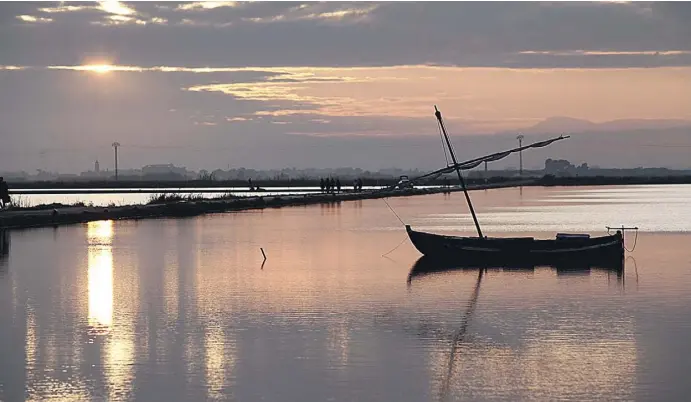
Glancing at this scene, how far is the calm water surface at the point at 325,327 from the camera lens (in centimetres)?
1355

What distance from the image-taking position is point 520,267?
29.5m

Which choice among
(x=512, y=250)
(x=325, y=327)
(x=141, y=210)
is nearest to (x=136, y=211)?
(x=141, y=210)

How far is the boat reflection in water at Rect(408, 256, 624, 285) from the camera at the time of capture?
28438mm

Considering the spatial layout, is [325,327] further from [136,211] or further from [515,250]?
[136,211]

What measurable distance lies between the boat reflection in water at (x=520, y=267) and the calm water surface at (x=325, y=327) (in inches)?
19.1

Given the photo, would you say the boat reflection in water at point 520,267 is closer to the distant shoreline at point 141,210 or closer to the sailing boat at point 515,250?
the sailing boat at point 515,250

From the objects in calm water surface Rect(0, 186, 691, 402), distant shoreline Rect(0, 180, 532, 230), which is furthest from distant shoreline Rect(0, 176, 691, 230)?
calm water surface Rect(0, 186, 691, 402)

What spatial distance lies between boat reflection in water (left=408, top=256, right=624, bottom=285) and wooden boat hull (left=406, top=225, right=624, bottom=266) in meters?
0.20

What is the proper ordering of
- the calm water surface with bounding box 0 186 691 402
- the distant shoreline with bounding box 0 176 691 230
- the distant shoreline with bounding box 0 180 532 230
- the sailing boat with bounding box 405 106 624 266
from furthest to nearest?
the distant shoreline with bounding box 0 176 691 230 < the distant shoreline with bounding box 0 180 532 230 < the sailing boat with bounding box 405 106 624 266 < the calm water surface with bounding box 0 186 691 402

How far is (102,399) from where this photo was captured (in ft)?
41.9

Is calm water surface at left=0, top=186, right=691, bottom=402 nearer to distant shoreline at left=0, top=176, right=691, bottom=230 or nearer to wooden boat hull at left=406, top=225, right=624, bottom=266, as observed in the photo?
wooden boat hull at left=406, top=225, right=624, bottom=266

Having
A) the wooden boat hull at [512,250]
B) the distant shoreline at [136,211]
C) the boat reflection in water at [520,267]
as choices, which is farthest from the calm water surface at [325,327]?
the distant shoreline at [136,211]

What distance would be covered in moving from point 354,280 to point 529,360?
10.8m

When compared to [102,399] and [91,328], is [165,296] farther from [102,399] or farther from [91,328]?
[102,399]
